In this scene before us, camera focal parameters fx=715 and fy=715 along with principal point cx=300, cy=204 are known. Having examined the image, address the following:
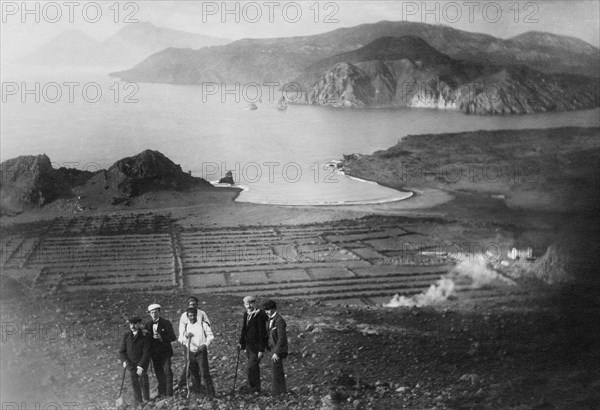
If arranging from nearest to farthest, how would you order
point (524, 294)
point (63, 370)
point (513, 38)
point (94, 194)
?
1. point (63, 370)
2. point (94, 194)
3. point (524, 294)
4. point (513, 38)

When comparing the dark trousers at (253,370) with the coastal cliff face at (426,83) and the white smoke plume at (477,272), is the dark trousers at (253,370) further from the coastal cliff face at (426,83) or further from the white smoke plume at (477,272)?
the coastal cliff face at (426,83)

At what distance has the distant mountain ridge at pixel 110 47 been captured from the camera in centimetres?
629

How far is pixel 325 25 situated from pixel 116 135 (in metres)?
2.17

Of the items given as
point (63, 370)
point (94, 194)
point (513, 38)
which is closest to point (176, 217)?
point (94, 194)

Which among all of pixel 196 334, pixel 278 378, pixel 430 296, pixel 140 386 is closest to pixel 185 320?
pixel 196 334

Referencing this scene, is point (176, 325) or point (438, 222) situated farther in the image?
point (438, 222)

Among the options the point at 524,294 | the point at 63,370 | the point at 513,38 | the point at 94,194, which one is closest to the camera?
the point at 63,370

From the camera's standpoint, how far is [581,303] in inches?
271

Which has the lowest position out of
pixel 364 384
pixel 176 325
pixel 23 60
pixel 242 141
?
pixel 364 384

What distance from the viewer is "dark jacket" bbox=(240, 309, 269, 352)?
213 inches

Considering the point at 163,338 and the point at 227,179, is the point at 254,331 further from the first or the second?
the point at 227,179

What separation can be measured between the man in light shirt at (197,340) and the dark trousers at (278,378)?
1.65 feet

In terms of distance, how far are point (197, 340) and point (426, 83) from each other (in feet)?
11.0

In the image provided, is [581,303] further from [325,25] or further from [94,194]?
[94,194]
